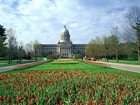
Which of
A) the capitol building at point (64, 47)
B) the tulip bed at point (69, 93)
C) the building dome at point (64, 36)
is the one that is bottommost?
the tulip bed at point (69, 93)

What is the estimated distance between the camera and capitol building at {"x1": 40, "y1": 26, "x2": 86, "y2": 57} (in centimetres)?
14900

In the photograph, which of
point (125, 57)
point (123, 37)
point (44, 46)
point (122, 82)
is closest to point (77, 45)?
point (44, 46)

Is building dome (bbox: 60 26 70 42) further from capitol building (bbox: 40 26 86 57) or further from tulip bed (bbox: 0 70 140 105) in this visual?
tulip bed (bbox: 0 70 140 105)

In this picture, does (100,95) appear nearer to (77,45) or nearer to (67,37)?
(67,37)

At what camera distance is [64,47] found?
15025 centimetres

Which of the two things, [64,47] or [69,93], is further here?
[64,47]

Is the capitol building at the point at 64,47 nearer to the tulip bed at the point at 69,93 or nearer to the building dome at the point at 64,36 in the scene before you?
the building dome at the point at 64,36

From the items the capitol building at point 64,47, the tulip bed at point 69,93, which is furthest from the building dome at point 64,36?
the tulip bed at point 69,93

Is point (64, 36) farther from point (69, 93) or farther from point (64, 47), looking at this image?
Result: point (69, 93)

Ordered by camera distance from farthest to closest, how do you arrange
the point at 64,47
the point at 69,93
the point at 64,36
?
1. the point at 64,47
2. the point at 64,36
3. the point at 69,93

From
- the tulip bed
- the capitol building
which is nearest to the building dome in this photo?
the capitol building

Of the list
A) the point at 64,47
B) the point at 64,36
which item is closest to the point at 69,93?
the point at 64,36

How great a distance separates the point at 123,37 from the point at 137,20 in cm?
437

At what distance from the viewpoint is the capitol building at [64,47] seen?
149 metres
